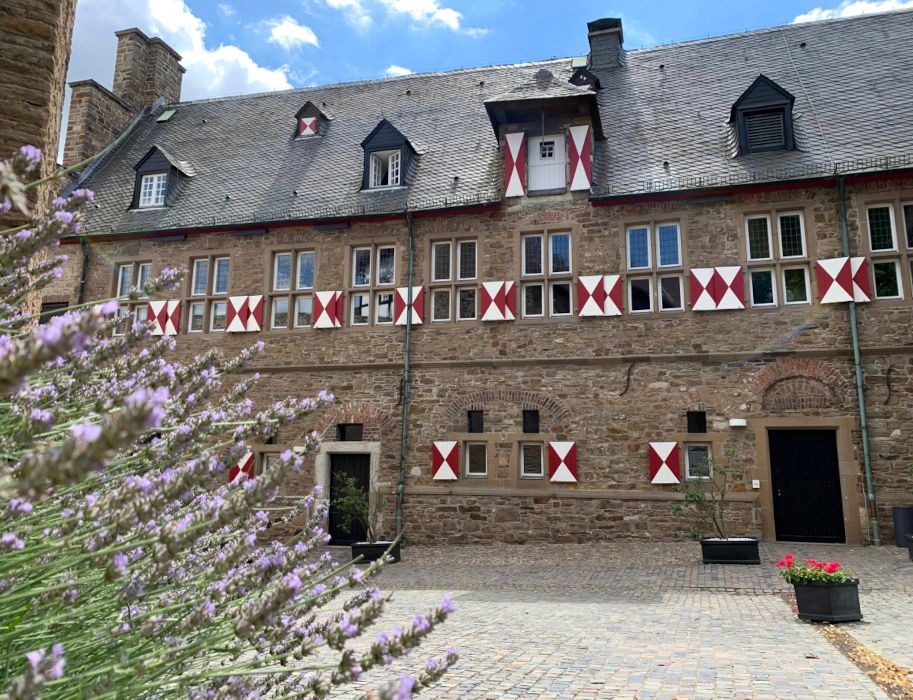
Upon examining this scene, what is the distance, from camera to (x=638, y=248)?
41.8ft

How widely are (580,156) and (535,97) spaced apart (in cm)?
147

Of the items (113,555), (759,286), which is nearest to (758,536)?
(759,286)

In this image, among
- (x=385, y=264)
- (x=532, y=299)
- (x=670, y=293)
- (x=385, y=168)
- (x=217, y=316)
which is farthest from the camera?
(x=385, y=168)

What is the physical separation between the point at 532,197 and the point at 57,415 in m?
12.4

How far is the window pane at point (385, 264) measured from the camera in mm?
13984

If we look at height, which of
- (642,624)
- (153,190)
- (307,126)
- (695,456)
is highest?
(307,126)

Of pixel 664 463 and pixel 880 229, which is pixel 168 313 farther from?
pixel 880 229

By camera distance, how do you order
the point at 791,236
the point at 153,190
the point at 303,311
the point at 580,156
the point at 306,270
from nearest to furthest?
the point at 791,236 → the point at 580,156 → the point at 303,311 → the point at 306,270 → the point at 153,190

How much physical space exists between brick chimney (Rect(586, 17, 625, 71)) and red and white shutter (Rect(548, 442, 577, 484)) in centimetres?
1028

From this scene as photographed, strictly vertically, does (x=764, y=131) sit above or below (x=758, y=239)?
above

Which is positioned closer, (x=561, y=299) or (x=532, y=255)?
(x=561, y=299)

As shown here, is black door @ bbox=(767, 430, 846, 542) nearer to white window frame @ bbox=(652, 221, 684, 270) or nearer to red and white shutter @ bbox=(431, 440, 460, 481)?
white window frame @ bbox=(652, 221, 684, 270)

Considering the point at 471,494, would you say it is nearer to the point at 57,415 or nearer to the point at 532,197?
the point at 532,197

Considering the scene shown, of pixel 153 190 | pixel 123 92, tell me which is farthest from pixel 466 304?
pixel 123 92
